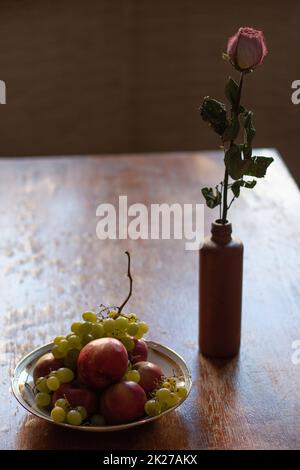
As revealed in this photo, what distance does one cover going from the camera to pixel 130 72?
3662mm

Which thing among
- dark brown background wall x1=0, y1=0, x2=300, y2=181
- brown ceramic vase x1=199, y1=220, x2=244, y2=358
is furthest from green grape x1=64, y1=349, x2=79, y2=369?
dark brown background wall x1=0, y1=0, x2=300, y2=181

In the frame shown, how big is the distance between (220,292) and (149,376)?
0.23 metres

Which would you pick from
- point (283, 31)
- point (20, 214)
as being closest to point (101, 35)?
point (283, 31)

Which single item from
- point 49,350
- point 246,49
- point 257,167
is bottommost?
point 49,350

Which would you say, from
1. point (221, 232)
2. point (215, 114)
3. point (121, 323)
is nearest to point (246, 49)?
point (215, 114)

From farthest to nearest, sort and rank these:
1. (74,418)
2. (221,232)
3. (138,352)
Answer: (221,232) < (138,352) < (74,418)

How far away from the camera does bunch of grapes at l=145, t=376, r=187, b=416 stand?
1.03 meters

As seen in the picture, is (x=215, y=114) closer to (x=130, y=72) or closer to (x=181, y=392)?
(x=181, y=392)

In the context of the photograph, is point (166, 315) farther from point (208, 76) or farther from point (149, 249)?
point (208, 76)

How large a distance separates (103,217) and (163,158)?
521mm

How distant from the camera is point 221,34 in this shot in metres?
3.58

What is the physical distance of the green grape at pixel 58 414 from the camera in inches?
39.7

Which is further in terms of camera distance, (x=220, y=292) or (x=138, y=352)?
(x=220, y=292)

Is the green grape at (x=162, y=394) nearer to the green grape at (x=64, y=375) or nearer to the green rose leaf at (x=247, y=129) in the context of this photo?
the green grape at (x=64, y=375)
